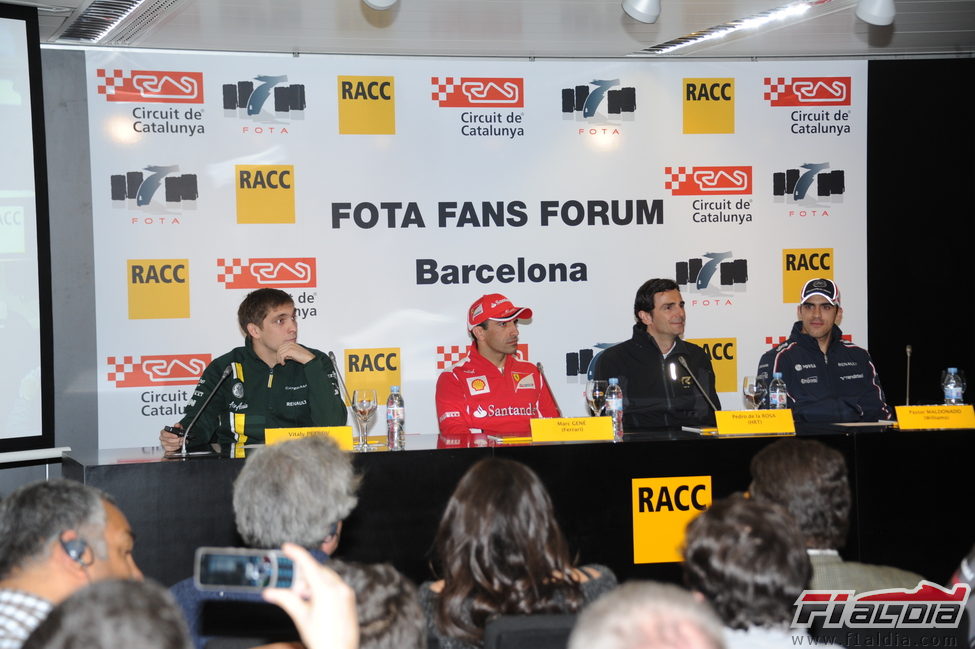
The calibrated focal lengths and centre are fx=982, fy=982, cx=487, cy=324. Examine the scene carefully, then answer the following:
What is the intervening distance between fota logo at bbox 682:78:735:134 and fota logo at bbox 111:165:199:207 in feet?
8.15

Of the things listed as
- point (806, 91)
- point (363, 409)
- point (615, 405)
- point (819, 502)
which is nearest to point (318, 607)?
point (819, 502)

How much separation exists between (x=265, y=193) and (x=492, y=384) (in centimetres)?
153

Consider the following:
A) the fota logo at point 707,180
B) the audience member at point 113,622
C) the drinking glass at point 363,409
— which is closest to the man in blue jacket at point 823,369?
the fota logo at point 707,180

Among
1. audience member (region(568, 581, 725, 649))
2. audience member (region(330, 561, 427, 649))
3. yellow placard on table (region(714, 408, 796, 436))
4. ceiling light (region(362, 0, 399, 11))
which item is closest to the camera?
audience member (region(568, 581, 725, 649))

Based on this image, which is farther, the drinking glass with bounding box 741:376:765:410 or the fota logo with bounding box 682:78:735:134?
the fota logo with bounding box 682:78:735:134

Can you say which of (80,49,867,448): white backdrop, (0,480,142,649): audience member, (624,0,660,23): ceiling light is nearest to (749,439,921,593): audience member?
(0,480,142,649): audience member

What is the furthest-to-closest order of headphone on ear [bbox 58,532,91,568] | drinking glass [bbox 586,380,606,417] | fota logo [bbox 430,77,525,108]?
fota logo [bbox 430,77,525,108] < drinking glass [bbox 586,380,606,417] < headphone on ear [bbox 58,532,91,568]

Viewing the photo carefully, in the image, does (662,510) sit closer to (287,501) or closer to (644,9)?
(287,501)

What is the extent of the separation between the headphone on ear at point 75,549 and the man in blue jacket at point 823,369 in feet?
9.88

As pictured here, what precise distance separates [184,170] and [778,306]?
9.95 ft

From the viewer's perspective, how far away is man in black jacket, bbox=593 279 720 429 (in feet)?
13.0

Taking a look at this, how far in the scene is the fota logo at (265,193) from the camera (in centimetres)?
461

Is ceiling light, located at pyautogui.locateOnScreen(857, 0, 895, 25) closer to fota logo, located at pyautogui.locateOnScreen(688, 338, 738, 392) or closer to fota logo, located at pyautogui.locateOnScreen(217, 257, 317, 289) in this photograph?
fota logo, located at pyautogui.locateOnScreen(688, 338, 738, 392)

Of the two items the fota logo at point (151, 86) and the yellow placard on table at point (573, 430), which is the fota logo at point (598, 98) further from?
the yellow placard on table at point (573, 430)
